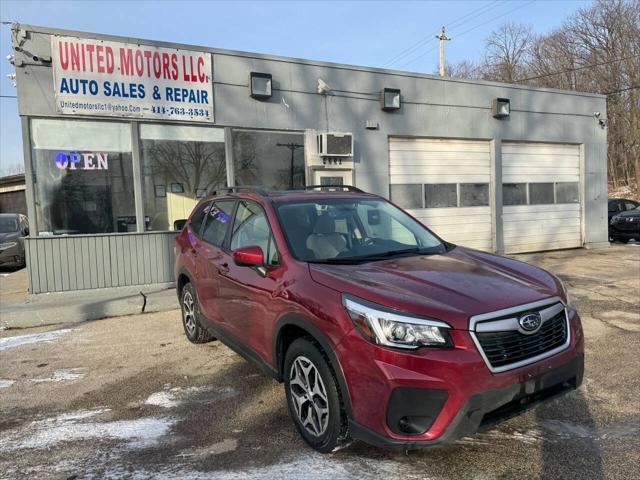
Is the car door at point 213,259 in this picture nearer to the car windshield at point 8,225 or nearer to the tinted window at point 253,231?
the tinted window at point 253,231

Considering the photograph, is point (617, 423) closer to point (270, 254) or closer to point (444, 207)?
point (270, 254)

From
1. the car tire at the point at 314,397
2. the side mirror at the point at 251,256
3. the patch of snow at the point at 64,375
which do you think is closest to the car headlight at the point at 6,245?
the patch of snow at the point at 64,375

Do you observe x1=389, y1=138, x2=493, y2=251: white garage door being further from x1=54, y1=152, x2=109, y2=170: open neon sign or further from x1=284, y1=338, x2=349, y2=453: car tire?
x1=284, y1=338, x2=349, y2=453: car tire

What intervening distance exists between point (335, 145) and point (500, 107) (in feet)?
15.9

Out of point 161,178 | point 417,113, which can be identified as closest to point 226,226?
point 161,178

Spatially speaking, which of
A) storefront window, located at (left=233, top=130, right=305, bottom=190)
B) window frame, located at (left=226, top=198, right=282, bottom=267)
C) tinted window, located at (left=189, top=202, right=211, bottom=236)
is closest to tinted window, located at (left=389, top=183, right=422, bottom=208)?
storefront window, located at (left=233, top=130, right=305, bottom=190)

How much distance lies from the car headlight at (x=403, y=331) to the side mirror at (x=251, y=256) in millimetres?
1134

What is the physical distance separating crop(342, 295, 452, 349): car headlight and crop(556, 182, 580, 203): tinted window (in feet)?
42.1

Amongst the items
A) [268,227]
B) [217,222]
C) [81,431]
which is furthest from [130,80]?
[81,431]

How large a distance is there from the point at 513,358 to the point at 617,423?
1536 mm

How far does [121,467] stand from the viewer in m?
3.07

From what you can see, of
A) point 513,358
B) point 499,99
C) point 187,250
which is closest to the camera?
point 513,358

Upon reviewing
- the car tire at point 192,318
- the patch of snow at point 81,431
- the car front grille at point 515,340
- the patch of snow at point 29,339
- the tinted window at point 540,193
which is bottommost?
the patch of snow at point 81,431

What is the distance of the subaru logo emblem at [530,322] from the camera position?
2.83 meters
